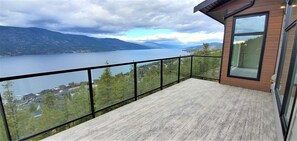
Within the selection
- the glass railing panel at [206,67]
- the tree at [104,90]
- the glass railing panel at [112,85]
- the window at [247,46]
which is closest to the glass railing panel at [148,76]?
the glass railing panel at [112,85]

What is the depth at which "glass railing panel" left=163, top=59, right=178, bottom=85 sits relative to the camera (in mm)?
4469

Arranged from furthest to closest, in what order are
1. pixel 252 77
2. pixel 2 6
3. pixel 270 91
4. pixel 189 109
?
pixel 2 6
pixel 252 77
pixel 270 91
pixel 189 109

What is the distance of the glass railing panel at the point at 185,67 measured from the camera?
5312mm

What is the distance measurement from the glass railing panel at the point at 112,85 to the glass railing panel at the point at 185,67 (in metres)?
2.61

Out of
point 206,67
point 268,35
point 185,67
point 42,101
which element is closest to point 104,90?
point 42,101

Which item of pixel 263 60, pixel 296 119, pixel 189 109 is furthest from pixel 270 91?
pixel 296 119

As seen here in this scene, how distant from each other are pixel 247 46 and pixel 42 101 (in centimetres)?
542

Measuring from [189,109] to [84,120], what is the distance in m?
2.15

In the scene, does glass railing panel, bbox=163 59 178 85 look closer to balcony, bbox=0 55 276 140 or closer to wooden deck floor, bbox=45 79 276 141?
balcony, bbox=0 55 276 140

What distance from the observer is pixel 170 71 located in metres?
4.79

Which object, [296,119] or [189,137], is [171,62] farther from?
[296,119]

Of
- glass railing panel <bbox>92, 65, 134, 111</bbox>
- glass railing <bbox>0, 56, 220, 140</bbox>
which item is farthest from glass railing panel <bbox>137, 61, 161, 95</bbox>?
glass railing panel <bbox>92, 65, 134, 111</bbox>

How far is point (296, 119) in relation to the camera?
1.38 meters

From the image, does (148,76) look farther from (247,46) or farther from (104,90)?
(247,46)
